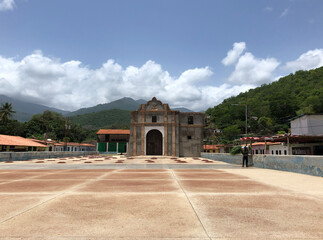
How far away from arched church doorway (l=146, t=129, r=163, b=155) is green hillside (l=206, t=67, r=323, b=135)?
36.1m

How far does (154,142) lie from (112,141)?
27397 millimetres

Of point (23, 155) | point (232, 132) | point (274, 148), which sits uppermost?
point (232, 132)

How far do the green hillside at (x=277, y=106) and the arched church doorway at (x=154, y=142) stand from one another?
3607 centimetres

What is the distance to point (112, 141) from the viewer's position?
213 ft

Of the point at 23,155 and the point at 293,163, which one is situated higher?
the point at 293,163

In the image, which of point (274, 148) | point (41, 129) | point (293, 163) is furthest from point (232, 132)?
point (41, 129)

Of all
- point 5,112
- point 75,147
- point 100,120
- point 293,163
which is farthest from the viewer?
point 100,120

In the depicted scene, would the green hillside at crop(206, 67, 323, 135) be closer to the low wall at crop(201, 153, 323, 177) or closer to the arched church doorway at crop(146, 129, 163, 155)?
the arched church doorway at crop(146, 129, 163, 155)

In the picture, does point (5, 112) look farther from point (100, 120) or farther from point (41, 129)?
point (100, 120)

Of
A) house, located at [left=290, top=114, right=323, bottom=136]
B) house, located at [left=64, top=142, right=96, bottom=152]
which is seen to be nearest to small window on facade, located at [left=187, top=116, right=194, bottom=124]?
house, located at [left=290, top=114, right=323, bottom=136]

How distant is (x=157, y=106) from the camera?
1617 inches

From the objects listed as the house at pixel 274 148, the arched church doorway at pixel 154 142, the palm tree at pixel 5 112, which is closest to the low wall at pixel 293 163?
the house at pixel 274 148

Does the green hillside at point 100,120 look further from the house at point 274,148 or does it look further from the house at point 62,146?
the house at point 274,148

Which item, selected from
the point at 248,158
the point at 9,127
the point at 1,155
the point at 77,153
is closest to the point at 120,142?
the point at 77,153
